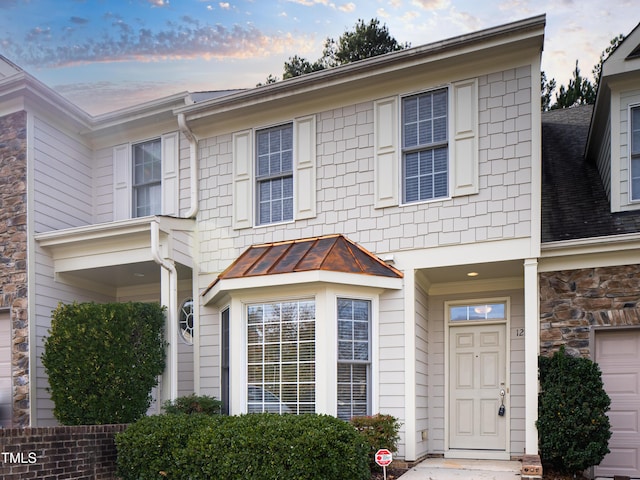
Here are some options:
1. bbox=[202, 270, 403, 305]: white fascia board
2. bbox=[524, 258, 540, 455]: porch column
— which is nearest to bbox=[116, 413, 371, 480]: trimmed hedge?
bbox=[202, 270, 403, 305]: white fascia board

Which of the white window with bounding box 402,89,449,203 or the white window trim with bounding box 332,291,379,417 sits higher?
the white window with bounding box 402,89,449,203

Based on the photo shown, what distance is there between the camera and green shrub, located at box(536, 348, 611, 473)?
7301 mm

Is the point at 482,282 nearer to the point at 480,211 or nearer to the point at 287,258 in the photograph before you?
the point at 480,211

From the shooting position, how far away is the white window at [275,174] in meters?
9.62

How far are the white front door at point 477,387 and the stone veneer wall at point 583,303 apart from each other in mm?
1118

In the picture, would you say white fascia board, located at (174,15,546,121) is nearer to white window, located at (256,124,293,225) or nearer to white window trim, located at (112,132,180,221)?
white window, located at (256,124,293,225)

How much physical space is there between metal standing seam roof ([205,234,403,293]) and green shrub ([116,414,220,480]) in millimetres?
2080

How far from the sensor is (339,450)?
268 inches

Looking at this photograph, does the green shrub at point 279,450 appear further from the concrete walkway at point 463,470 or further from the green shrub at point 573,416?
the green shrub at point 573,416

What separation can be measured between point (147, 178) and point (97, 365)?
3.72 meters

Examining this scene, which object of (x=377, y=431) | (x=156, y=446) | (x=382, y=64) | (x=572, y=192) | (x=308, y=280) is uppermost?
(x=382, y=64)

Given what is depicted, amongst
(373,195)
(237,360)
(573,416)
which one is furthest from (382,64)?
(573,416)

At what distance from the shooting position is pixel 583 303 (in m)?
8.04

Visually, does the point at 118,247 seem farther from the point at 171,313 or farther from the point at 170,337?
the point at 170,337
